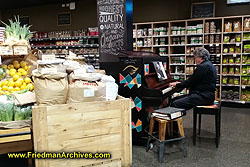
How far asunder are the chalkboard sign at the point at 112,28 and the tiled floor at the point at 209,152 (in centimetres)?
172

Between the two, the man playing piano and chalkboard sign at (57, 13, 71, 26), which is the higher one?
chalkboard sign at (57, 13, 71, 26)

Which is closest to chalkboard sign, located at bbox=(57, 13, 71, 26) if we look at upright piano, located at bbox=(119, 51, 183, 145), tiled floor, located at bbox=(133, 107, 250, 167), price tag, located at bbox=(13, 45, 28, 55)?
upright piano, located at bbox=(119, 51, 183, 145)

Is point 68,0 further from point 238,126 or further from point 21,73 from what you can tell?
point 238,126

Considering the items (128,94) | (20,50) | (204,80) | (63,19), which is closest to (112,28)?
(128,94)

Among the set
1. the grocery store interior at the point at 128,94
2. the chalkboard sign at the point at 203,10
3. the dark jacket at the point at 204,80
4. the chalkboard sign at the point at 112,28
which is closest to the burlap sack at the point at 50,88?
the grocery store interior at the point at 128,94

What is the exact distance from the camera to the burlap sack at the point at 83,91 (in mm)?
2312

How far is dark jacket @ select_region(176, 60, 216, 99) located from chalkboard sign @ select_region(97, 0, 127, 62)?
1271 millimetres

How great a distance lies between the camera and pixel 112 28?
13.8 feet

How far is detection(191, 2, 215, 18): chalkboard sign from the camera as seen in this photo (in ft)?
22.1

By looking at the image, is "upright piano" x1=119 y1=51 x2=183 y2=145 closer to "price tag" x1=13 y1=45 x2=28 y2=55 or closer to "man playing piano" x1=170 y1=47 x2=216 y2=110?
"man playing piano" x1=170 y1=47 x2=216 y2=110

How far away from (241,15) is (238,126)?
3424 mm

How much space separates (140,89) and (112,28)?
135cm

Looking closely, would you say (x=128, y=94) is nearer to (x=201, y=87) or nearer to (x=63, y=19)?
(x=201, y=87)

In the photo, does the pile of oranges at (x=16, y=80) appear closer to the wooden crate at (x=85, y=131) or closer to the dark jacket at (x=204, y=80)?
the wooden crate at (x=85, y=131)
